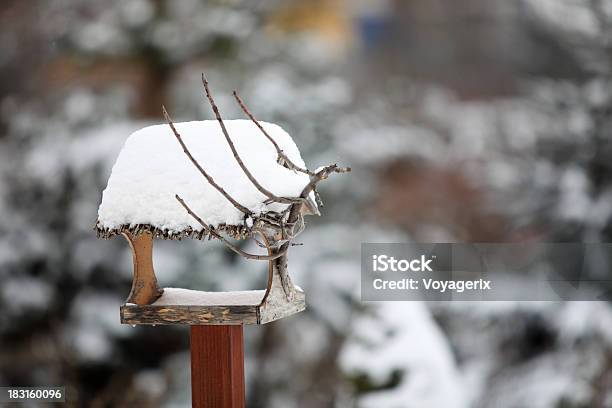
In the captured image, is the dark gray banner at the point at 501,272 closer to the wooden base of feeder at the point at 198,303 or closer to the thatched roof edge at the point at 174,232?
the wooden base of feeder at the point at 198,303

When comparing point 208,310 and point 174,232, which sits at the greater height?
point 174,232

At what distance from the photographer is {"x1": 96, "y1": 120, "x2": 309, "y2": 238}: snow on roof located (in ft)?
3.91

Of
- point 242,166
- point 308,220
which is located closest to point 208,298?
point 242,166

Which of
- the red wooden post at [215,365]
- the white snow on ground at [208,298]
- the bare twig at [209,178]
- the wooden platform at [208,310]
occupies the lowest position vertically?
the red wooden post at [215,365]

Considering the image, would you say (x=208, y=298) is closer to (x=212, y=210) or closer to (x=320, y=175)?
(x=212, y=210)

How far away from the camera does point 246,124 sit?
127cm

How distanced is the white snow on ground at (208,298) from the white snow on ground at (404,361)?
2.80ft

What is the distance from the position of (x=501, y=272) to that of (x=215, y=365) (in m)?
1.67

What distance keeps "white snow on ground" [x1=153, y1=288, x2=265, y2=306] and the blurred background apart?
3.79ft

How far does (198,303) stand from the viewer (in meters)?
1.26

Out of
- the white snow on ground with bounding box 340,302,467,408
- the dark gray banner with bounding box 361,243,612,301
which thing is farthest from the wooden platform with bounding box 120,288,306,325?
the dark gray banner with bounding box 361,243,612,301

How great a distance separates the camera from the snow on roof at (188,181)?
1192 millimetres

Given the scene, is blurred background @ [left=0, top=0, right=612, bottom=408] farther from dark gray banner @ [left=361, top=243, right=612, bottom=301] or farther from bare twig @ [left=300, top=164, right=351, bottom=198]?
bare twig @ [left=300, top=164, right=351, bottom=198]

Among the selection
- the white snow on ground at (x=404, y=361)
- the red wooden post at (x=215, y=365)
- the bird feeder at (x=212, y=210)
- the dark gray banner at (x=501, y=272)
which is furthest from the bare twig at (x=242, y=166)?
the dark gray banner at (x=501, y=272)
